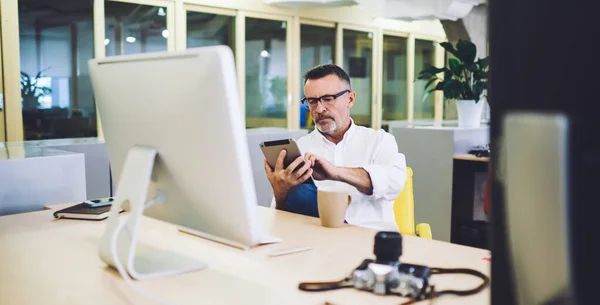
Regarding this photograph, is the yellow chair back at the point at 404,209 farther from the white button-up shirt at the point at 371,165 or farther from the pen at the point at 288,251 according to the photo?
the pen at the point at 288,251

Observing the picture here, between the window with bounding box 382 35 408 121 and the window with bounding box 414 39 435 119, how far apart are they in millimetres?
295

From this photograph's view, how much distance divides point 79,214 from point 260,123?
6.09m

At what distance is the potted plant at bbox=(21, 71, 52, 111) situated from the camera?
5.49 m

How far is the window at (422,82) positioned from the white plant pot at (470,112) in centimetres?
539

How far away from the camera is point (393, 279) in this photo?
1054 millimetres

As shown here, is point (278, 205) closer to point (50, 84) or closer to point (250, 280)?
point (250, 280)

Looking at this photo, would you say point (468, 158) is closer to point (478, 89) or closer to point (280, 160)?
point (478, 89)

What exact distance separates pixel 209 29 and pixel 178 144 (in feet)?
20.6

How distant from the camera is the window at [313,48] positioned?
26.4 ft

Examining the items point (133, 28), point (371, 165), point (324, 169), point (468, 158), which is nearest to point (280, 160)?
point (324, 169)

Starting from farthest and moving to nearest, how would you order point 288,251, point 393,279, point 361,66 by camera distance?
point 361,66
point 288,251
point 393,279

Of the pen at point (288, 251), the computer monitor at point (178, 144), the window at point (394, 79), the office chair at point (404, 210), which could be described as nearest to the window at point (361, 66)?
the window at point (394, 79)

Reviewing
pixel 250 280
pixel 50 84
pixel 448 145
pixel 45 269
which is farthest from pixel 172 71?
pixel 50 84

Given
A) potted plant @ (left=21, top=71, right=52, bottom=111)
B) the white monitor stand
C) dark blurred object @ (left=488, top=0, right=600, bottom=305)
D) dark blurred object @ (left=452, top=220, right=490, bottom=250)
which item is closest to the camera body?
the white monitor stand
